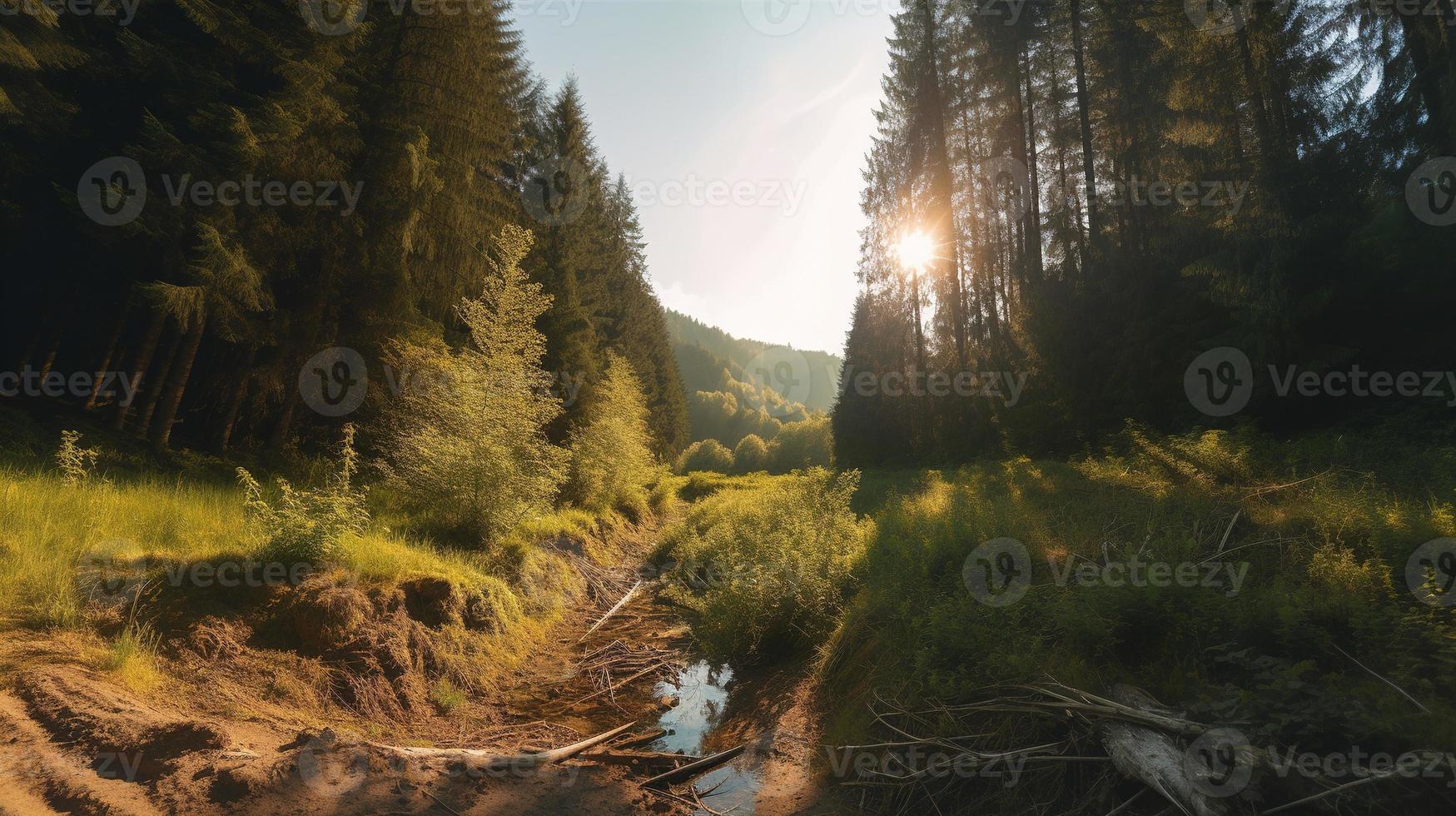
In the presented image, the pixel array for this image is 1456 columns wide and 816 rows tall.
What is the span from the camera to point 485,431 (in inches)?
366

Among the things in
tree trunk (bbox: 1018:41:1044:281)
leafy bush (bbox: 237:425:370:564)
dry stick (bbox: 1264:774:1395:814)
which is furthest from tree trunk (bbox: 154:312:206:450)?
tree trunk (bbox: 1018:41:1044:281)

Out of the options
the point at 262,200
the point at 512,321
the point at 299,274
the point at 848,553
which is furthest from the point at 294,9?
the point at 848,553

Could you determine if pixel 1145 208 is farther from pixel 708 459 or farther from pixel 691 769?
pixel 708 459

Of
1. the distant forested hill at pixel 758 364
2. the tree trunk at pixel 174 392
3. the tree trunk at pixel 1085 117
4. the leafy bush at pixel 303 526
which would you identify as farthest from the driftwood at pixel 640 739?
the distant forested hill at pixel 758 364

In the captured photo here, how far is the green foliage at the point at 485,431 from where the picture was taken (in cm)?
901

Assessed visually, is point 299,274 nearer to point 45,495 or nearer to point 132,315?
point 132,315

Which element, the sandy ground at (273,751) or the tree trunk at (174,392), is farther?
the tree trunk at (174,392)

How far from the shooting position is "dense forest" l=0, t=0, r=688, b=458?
8500 millimetres

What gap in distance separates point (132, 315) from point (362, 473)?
4975 millimetres

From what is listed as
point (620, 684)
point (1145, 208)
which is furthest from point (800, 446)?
point (620, 684)

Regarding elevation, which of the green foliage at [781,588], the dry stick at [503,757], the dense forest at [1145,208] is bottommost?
the dry stick at [503,757]

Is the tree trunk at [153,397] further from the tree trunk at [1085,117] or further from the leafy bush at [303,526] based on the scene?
the tree trunk at [1085,117]

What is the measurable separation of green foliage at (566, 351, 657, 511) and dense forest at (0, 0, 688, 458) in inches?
192

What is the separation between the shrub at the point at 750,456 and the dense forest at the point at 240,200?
40.5 metres
